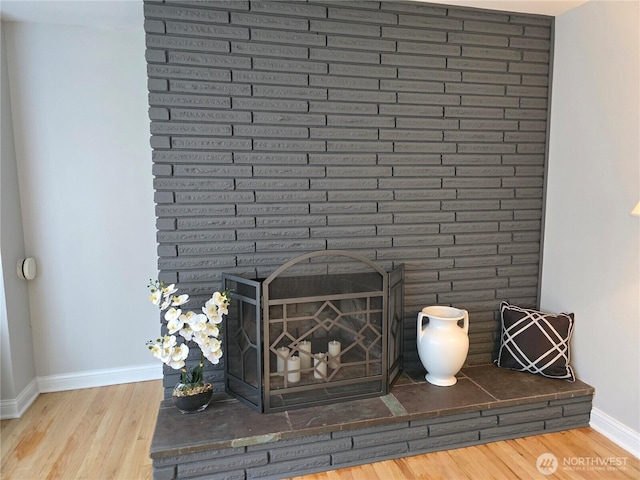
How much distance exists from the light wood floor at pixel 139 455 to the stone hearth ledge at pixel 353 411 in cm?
21

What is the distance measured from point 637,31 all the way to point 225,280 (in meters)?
2.31

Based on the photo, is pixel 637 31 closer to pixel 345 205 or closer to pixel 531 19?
pixel 531 19

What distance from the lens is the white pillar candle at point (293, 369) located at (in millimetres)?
2051

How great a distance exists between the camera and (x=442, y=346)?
217cm

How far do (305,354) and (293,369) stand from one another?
0.31 feet

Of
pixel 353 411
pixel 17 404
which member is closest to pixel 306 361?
pixel 353 411

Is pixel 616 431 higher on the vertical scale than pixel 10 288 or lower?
lower

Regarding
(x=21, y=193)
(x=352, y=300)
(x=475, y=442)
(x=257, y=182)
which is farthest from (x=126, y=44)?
(x=475, y=442)

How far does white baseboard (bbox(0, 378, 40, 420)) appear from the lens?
2.34 m

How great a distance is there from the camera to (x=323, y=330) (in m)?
2.09

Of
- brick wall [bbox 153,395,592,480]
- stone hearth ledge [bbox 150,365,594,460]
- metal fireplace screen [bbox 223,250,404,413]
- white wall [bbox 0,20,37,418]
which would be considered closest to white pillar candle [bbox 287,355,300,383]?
metal fireplace screen [bbox 223,250,404,413]

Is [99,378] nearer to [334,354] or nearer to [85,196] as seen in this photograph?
[85,196]

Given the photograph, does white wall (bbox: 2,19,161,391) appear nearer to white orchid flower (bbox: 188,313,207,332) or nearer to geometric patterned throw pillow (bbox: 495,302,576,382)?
white orchid flower (bbox: 188,313,207,332)

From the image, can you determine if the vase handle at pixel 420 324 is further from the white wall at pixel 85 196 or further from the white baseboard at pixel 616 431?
the white wall at pixel 85 196
